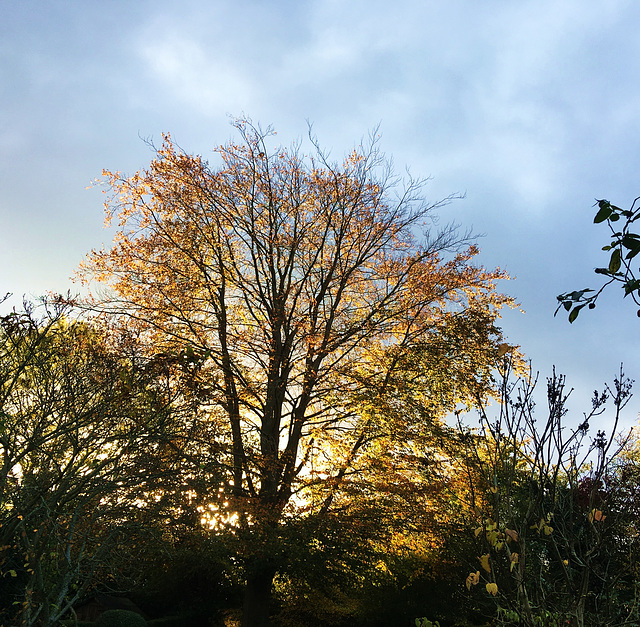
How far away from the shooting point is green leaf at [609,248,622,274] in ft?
6.92

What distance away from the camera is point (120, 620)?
17.1 m

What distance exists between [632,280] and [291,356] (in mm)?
12904

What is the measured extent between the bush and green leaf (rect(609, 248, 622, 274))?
61.8 feet

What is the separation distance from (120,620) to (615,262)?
62.8 ft

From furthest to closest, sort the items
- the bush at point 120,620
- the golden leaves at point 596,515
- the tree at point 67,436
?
the bush at point 120,620 → the tree at point 67,436 → the golden leaves at point 596,515

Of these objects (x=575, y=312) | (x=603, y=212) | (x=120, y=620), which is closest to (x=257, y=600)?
(x=120, y=620)

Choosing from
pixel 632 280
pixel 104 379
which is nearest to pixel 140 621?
pixel 104 379

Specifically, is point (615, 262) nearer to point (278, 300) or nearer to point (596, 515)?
point (596, 515)

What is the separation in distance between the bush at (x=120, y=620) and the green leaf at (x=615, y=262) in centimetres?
1883

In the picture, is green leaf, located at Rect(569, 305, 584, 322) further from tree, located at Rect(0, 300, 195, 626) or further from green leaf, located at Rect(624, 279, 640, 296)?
tree, located at Rect(0, 300, 195, 626)

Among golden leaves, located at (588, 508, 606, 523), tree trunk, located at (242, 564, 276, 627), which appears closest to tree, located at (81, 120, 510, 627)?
tree trunk, located at (242, 564, 276, 627)

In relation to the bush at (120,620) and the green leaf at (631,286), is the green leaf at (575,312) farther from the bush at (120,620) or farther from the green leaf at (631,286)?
the bush at (120,620)

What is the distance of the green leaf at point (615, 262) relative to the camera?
6.92 ft

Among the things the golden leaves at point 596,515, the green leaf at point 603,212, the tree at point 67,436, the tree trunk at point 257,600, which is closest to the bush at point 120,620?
the tree trunk at point 257,600
